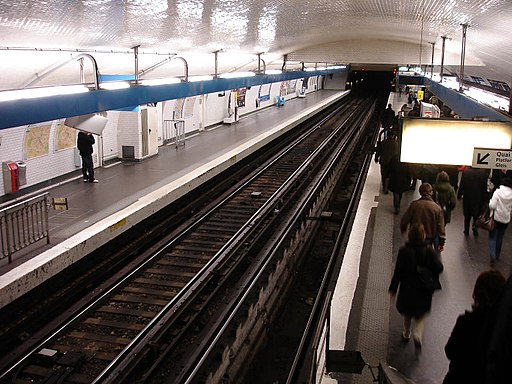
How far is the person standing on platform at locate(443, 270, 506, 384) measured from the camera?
1.10 meters

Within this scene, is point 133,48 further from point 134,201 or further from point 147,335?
point 147,335

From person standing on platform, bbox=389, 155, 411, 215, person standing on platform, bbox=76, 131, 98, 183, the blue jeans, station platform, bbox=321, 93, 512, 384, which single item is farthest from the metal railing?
the blue jeans

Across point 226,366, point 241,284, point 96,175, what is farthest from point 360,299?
point 96,175

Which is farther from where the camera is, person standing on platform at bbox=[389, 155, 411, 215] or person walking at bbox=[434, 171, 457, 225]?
person standing on platform at bbox=[389, 155, 411, 215]

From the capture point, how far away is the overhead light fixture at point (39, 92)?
5.82 m

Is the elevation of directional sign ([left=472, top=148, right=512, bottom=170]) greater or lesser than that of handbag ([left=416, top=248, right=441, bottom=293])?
greater

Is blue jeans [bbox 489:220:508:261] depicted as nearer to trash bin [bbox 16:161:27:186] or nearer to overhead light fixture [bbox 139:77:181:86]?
overhead light fixture [bbox 139:77:181:86]

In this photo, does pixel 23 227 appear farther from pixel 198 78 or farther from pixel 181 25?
pixel 198 78

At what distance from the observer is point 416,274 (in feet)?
14.7

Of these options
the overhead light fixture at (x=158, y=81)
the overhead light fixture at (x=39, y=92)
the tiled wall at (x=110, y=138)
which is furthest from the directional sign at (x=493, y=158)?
the tiled wall at (x=110, y=138)

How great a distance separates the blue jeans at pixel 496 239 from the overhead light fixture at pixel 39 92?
524 centimetres

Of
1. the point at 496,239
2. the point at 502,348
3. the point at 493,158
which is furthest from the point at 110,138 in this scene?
the point at 502,348

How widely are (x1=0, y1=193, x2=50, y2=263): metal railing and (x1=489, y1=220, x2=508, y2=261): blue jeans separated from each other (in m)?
5.65

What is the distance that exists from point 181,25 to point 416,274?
15.2ft
